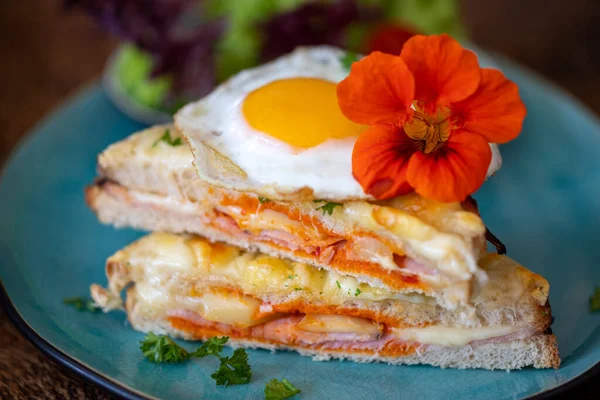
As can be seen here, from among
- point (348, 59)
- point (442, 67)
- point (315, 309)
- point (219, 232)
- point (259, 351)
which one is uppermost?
point (442, 67)

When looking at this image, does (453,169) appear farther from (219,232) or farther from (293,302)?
(219,232)

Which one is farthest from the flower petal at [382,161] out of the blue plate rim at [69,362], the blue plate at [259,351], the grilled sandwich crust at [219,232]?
A: the blue plate rim at [69,362]

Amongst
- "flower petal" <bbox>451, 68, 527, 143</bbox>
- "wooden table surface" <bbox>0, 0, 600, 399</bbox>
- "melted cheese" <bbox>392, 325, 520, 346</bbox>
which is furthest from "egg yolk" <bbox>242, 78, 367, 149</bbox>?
"wooden table surface" <bbox>0, 0, 600, 399</bbox>

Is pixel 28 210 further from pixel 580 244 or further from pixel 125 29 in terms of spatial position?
pixel 580 244

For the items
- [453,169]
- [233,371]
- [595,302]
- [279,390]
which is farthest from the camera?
[595,302]

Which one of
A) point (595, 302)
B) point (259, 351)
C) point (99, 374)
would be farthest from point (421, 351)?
point (99, 374)

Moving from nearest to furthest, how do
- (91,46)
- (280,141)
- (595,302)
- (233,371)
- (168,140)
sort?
(233,371)
(280,141)
(595,302)
(168,140)
(91,46)
